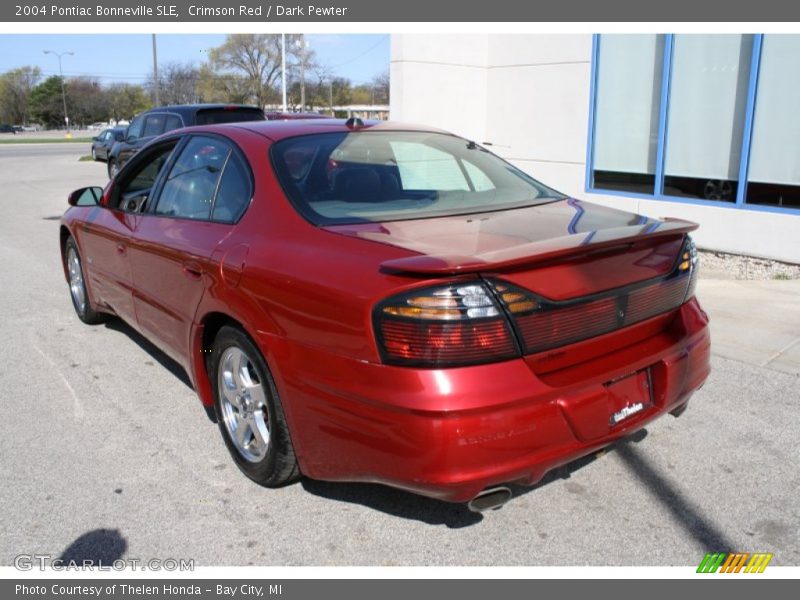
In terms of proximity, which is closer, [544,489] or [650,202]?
[544,489]

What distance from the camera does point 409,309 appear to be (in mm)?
2523

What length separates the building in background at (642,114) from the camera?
24.6 feet

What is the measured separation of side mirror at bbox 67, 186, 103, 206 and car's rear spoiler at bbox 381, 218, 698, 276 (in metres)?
3.66

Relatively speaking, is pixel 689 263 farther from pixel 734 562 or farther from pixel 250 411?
pixel 250 411

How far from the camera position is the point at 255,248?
3219mm

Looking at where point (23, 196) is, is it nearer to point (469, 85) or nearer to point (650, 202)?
point (469, 85)

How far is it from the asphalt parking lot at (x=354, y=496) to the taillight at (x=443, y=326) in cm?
90

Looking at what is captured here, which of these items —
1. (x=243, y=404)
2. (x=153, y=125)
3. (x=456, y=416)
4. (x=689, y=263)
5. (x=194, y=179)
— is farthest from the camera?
(x=153, y=125)

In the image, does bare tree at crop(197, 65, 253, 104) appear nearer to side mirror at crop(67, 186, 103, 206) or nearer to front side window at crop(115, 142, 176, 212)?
side mirror at crop(67, 186, 103, 206)

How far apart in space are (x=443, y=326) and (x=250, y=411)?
1323mm

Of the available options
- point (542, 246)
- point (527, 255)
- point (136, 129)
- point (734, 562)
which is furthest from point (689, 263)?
point (136, 129)

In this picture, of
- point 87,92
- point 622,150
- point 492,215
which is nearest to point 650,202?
point 622,150

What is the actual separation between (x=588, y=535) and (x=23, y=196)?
1748 centimetres

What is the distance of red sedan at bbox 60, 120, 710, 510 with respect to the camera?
8.29 feet
